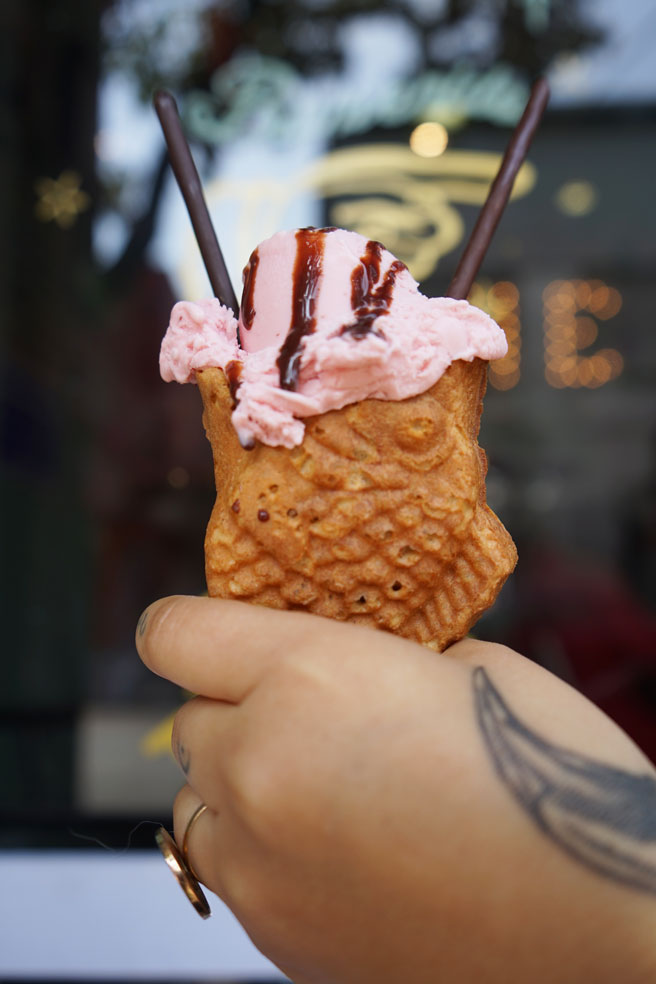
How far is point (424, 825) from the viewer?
2.87 feet

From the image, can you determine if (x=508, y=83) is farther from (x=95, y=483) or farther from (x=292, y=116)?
(x=95, y=483)

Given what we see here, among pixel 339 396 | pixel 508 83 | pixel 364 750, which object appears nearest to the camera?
pixel 364 750

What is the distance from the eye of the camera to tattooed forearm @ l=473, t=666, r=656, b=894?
0.90 meters

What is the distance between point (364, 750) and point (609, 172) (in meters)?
3.46

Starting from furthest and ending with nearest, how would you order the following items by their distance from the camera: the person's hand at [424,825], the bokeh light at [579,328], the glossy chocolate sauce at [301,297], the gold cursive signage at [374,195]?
the bokeh light at [579,328]
the gold cursive signage at [374,195]
the glossy chocolate sauce at [301,297]
the person's hand at [424,825]

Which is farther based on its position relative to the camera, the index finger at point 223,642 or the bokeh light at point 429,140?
the bokeh light at point 429,140

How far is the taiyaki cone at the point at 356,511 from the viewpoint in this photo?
110cm

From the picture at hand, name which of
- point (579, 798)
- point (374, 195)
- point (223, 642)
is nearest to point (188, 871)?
point (223, 642)

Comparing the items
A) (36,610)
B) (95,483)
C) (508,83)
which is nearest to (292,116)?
(508,83)

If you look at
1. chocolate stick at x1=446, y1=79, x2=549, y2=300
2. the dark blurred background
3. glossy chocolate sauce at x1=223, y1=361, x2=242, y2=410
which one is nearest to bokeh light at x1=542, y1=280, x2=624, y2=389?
the dark blurred background

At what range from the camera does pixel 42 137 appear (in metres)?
3.66

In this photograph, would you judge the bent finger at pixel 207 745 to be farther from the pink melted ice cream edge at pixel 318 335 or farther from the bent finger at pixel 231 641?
the pink melted ice cream edge at pixel 318 335

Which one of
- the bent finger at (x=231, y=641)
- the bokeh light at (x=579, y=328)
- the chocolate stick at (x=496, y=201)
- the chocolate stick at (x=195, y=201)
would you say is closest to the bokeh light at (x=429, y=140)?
the bokeh light at (x=579, y=328)

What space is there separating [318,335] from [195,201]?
1.05 ft
